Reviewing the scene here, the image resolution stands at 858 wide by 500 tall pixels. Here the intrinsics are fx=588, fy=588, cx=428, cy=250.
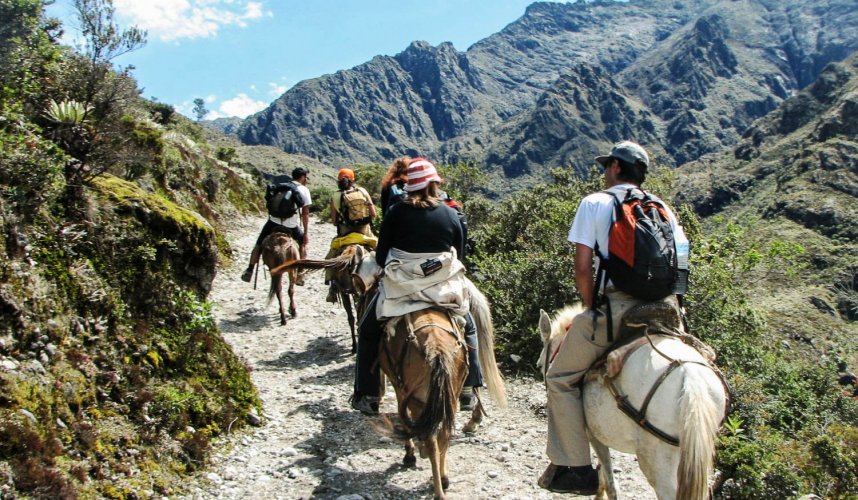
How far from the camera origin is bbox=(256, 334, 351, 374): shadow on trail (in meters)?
9.12

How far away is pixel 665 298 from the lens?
396 centimetres

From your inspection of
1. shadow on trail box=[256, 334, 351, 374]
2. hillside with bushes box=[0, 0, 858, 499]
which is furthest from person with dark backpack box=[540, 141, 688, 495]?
shadow on trail box=[256, 334, 351, 374]

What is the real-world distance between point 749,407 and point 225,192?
67.3 feet

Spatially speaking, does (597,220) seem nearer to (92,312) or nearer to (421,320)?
(421,320)

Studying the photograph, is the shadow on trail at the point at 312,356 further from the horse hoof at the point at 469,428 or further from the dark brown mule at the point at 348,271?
the horse hoof at the point at 469,428

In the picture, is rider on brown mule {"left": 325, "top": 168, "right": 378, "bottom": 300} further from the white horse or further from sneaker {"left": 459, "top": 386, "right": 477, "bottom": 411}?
the white horse

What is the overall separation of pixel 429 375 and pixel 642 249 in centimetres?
193

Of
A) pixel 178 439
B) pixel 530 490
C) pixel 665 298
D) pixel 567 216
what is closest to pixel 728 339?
pixel 567 216

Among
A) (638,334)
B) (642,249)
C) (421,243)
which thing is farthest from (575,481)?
(421,243)

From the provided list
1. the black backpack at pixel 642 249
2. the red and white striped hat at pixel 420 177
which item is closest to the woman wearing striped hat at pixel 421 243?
the red and white striped hat at pixel 420 177

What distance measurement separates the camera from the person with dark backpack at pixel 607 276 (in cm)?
378

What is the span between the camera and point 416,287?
525cm

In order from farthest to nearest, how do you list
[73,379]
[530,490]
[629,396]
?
[530,490], [73,379], [629,396]

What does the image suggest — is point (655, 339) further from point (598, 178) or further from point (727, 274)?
point (598, 178)
